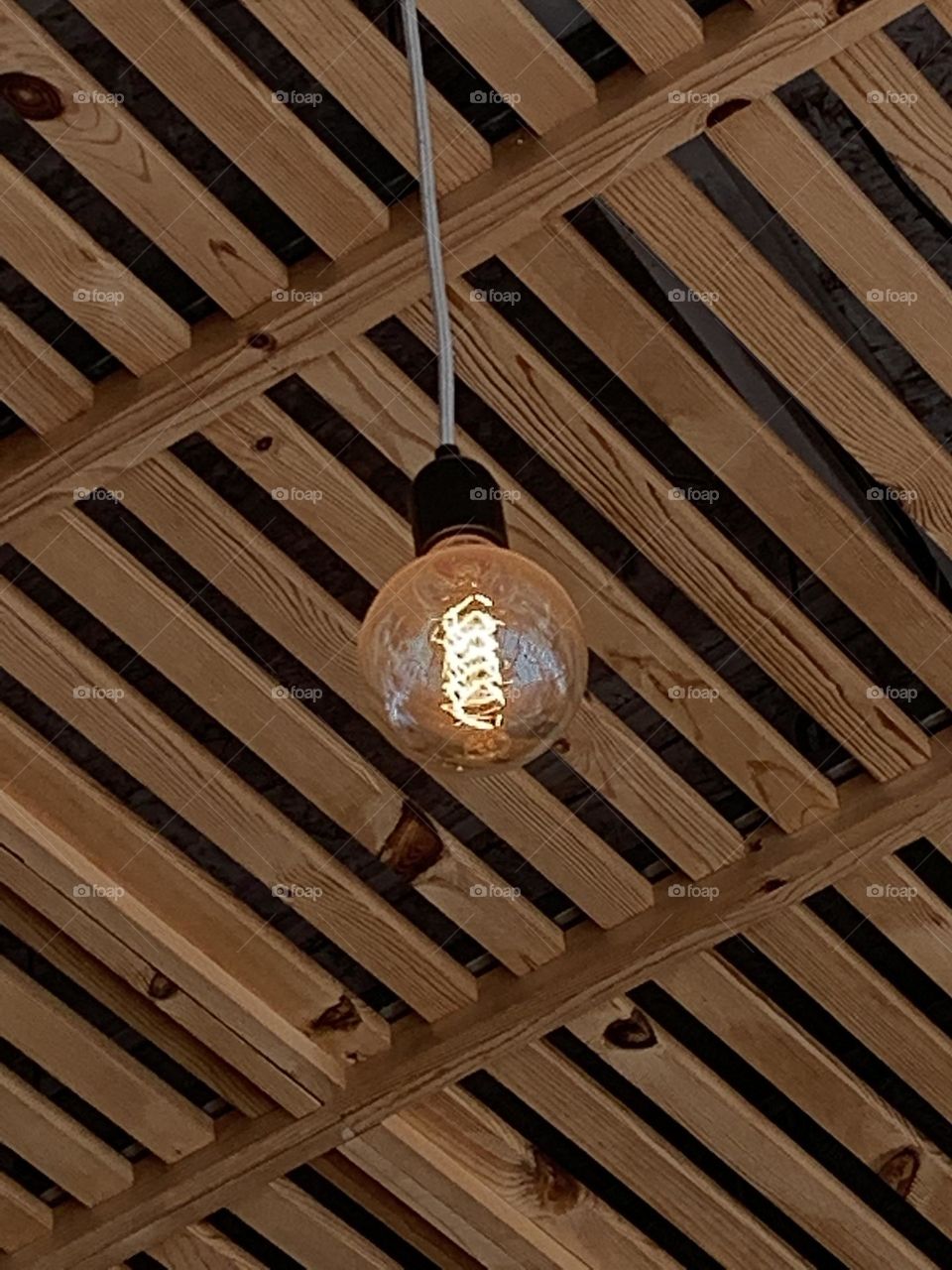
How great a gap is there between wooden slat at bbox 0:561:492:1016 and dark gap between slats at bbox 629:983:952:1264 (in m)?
0.45

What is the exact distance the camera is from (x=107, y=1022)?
343 cm

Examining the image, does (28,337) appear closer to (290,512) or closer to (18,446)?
(18,446)

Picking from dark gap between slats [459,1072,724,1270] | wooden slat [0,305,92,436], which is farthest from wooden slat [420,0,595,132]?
dark gap between slats [459,1072,724,1270]

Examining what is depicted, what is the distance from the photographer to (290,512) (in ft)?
9.72

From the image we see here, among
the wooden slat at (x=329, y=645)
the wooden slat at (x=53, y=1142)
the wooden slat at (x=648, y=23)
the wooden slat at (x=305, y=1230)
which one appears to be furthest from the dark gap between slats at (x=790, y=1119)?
the wooden slat at (x=648, y=23)

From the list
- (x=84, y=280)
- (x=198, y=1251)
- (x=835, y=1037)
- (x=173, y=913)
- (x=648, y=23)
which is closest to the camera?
(x=648, y=23)

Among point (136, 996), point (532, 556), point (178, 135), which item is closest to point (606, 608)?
point (532, 556)

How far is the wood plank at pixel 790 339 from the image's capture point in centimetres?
269

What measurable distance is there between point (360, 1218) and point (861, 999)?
961mm

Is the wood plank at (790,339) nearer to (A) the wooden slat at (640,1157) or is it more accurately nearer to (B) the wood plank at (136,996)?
(A) the wooden slat at (640,1157)

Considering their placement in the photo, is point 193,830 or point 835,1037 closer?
point 193,830

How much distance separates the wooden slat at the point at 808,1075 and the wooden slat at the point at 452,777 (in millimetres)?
174

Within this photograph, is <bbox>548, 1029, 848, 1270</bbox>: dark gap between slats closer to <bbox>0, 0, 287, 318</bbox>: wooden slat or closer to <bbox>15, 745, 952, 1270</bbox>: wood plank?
<bbox>15, 745, 952, 1270</bbox>: wood plank

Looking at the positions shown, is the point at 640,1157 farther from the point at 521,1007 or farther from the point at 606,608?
the point at 606,608
